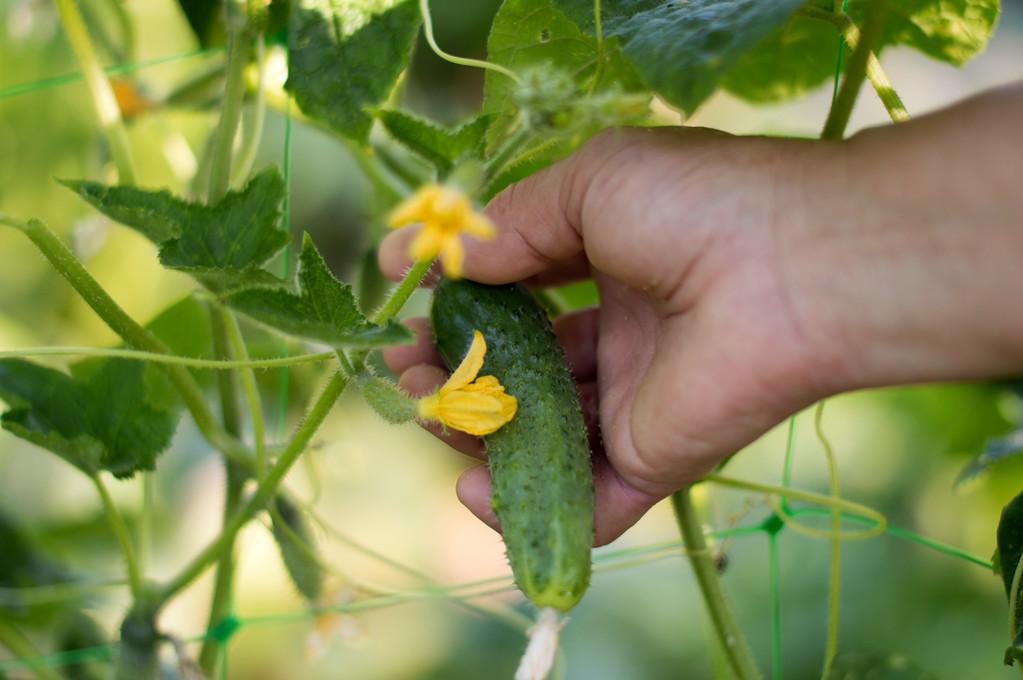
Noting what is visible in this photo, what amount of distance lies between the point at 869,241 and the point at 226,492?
0.63 meters

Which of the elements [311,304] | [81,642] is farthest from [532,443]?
[81,642]

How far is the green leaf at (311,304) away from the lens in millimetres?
586

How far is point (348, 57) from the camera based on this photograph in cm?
69

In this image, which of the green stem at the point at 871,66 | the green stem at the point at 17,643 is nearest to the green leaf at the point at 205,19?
the green stem at the point at 871,66

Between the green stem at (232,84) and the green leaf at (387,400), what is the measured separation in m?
0.25

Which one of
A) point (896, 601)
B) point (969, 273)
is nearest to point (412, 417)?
point (969, 273)

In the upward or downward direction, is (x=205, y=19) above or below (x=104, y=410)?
above

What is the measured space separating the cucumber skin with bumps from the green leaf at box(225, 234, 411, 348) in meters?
0.14

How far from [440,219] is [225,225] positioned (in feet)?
0.77

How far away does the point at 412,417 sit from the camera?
66 centimetres

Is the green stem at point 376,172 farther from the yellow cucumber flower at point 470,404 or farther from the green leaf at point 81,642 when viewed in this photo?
the green leaf at point 81,642

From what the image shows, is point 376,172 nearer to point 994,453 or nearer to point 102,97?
point 102,97

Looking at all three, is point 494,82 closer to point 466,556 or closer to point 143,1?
point 143,1

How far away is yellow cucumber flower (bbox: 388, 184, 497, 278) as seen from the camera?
1.48ft
